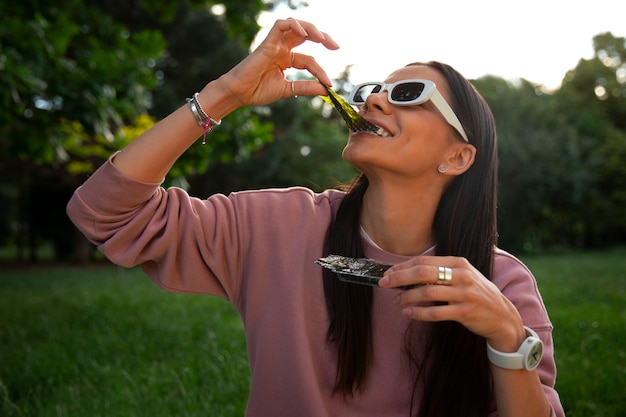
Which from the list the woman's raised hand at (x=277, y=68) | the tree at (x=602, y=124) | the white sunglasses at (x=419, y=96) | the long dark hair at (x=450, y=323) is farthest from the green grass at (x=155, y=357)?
the tree at (x=602, y=124)

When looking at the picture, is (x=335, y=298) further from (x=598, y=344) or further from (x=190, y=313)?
(x=190, y=313)

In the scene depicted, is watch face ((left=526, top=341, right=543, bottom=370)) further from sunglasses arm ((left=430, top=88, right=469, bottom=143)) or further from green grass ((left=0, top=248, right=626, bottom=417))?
green grass ((left=0, top=248, right=626, bottom=417))

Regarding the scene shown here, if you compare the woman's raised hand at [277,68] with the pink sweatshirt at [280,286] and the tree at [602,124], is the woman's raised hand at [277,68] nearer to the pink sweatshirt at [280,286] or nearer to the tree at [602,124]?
the pink sweatshirt at [280,286]

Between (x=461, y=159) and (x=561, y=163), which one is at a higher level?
(x=561, y=163)

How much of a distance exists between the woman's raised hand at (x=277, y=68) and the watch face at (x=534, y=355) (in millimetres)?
1206

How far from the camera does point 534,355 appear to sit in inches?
71.1

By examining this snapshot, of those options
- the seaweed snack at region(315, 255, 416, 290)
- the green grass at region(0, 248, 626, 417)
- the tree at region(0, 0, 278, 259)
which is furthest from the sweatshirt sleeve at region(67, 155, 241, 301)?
the tree at region(0, 0, 278, 259)

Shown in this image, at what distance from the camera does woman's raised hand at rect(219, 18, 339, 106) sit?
83.3 inches

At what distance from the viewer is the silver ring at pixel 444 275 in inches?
62.6

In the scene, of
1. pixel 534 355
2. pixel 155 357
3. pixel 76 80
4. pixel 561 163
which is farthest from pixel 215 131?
pixel 561 163

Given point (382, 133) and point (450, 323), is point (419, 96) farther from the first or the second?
point (450, 323)

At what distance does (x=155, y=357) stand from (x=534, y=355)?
348cm

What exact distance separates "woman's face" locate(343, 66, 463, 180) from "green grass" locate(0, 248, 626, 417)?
1878 millimetres

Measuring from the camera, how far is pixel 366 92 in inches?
93.7
